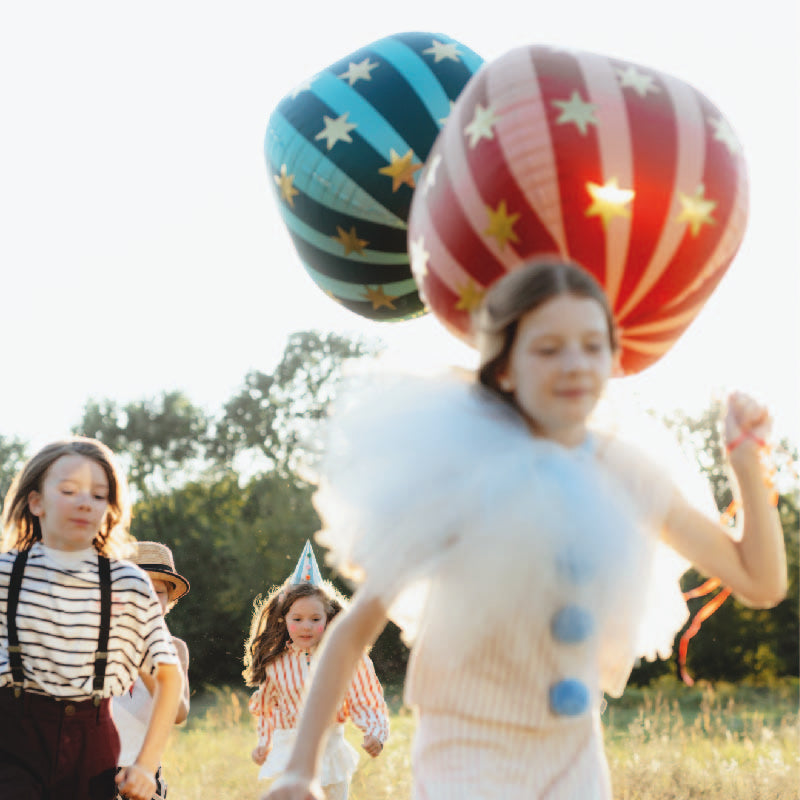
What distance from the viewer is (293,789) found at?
2266 mm

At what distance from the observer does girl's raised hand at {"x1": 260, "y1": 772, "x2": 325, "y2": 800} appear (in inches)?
88.8

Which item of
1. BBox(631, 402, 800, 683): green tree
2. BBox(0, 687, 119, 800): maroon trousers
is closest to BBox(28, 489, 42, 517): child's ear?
BBox(0, 687, 119, 800): maroon trousers

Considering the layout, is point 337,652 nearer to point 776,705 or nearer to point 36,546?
point 36,546

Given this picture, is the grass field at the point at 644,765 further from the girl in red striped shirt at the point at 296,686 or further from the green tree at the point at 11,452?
the green tree at the point at 11,452

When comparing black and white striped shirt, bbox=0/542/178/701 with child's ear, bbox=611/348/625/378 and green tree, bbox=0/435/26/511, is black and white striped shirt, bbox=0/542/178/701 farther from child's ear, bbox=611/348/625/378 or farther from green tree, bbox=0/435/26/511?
green tree, bbox=0/435/26/511

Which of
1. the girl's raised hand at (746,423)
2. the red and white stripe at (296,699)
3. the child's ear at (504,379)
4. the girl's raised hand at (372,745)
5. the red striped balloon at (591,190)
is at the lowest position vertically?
the girl's raised hand at (372,745)

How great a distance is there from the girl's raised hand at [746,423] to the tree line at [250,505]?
0.86 m

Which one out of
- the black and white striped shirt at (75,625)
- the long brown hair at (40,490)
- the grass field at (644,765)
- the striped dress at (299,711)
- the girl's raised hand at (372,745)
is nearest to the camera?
the black and white striped shirt at (75,625)

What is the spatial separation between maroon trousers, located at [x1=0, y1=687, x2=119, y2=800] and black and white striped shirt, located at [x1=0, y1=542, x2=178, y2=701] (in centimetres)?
5

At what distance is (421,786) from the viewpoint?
250 centimetres

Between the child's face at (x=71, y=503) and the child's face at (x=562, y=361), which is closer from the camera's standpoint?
the child's face at (x=562, y=361)

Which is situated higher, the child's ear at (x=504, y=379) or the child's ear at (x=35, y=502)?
the child's ear at (x=504, y=379)

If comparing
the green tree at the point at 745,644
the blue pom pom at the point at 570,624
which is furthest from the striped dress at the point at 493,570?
the green tree at the point at 745,644

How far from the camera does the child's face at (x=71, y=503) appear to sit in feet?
13.1
